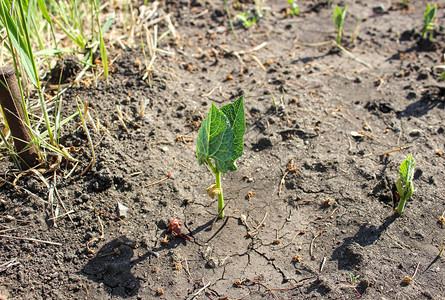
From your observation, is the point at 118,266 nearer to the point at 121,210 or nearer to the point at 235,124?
the point at 121,210

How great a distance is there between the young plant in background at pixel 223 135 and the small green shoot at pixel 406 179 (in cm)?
89

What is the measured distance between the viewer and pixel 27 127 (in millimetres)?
2309

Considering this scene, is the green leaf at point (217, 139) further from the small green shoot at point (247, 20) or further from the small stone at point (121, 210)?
the small green shoot at point (247, 20)

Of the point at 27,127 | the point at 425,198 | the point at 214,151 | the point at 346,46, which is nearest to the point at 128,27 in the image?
the point at 27,127

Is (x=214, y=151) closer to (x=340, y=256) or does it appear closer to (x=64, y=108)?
(x=340, y=256)

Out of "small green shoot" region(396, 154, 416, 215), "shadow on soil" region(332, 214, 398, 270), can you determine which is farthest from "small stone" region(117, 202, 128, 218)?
"small green shoot" region(396, 154, 416, 215)

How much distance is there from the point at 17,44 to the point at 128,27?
1839 mm

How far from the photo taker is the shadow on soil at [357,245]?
2.09 metres

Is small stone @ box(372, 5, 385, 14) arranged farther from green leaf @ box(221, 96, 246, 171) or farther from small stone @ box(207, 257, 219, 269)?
small stone @ box(207, 257, 219, 269)

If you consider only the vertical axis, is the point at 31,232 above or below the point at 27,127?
below

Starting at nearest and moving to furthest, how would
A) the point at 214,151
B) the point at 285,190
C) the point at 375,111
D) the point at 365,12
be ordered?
the point at 214,151 → the point at 285,190 → the point at 375,111 → the point at 365,12

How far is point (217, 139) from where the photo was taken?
6.55 feet

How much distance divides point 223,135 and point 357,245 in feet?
3.07

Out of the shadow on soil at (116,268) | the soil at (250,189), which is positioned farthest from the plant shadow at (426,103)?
the shadow on soil at (116,268)
